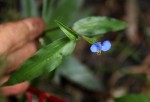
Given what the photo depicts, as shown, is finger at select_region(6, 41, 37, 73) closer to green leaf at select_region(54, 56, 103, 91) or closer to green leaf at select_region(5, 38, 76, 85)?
green leaf at select_region(5, 38, 76, 85)

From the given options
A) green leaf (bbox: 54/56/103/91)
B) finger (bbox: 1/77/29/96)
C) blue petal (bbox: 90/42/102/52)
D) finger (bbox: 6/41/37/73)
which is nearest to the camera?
blue petal (bbox: 90/42/102/52)

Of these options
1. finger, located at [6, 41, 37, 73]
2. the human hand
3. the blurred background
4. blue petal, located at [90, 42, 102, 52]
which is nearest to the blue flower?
blue petal, located at [90, 42, 102, 52]

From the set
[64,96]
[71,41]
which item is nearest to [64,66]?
[64,96]

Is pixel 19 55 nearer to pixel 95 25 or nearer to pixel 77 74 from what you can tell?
pixel 95 25

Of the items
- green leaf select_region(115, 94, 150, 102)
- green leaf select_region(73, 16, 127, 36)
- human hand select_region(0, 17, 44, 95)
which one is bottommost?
green leaf select_region(115, 94, 150, 102)

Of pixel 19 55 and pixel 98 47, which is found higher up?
pixel 98 47

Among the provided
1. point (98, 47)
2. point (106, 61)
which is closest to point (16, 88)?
point (98, 47)
